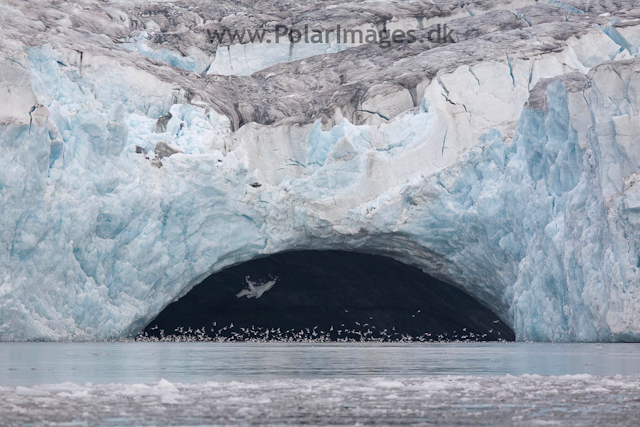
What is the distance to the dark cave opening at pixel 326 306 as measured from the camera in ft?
119

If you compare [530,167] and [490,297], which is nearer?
[530,167]

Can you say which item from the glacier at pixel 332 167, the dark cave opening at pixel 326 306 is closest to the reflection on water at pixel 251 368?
the glacier at pixel 332 167

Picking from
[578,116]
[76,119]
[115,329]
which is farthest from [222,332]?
[578,116]

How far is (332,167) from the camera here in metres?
29.1

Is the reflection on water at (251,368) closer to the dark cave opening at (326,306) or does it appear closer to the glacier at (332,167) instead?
the glacier at (332,167)

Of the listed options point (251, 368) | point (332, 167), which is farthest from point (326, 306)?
point (251, 368)

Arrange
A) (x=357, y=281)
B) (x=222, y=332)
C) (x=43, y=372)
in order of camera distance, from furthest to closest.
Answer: (x=222, y=332) → (x=357, y=281) → (x=43, y=372)

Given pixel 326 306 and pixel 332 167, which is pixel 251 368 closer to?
pixel 332 167

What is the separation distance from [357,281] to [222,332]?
7144 millimetres

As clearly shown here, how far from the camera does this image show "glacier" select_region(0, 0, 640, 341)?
2455 centimetres

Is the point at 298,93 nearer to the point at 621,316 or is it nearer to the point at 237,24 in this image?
the point at 237,24

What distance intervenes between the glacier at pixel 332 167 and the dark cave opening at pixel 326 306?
3.96 m

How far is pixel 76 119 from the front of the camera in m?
26.5

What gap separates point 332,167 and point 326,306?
11577 millimetres
